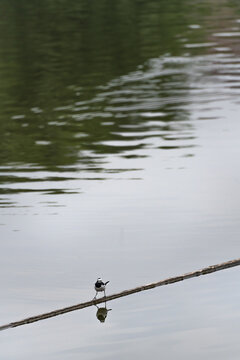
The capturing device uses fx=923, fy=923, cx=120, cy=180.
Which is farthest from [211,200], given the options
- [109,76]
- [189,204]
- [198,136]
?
[109,76]


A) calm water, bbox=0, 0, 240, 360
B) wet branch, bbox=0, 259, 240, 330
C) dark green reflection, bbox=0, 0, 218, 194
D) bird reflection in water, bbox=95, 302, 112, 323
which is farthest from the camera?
dark green reflection, bbox=0, 0, 218, 194

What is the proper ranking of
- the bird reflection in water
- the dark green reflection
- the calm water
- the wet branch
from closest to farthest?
the wet branch, the calm water, the bird reflection in water, the dark green reflection

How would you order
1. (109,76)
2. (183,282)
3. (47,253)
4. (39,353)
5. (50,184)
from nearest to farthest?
(39,353), (183,282), (47,253), (50,184), (109,76)

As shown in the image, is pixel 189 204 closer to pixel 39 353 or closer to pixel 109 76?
pixel 39 353

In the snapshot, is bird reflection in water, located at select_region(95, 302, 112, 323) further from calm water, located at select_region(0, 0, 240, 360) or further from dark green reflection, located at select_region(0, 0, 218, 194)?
dark green reflection, located at select_region(0, 0, 218, 194)

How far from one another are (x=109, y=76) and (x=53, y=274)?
17682 millimetres

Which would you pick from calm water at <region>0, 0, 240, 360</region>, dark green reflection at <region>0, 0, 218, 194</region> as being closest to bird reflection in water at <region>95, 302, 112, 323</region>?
calm water at <region>0, 0, 240, 360</region>

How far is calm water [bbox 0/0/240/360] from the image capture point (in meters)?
11.7

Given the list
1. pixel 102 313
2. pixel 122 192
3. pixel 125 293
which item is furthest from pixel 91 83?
pixel 125 293

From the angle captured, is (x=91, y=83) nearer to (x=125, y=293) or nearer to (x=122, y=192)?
(x=122, y=192)

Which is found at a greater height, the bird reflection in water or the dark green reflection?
the dark green reflection

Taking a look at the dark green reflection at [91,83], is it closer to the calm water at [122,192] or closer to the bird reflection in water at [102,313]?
the calm water at [122,192]

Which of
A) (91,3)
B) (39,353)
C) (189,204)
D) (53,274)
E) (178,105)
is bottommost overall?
(39,353)

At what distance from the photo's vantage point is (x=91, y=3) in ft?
168
